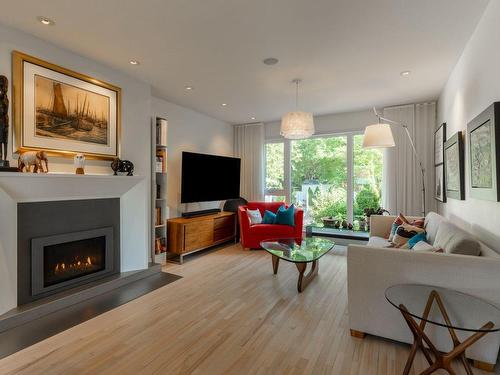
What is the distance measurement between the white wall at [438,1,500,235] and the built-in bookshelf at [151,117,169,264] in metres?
3.70

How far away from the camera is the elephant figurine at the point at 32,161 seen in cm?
245

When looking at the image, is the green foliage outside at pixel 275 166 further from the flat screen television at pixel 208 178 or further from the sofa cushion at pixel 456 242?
the sofa cushion at pixel 456 242

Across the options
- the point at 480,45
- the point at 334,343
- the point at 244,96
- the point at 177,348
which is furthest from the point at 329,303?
the point at 244,96

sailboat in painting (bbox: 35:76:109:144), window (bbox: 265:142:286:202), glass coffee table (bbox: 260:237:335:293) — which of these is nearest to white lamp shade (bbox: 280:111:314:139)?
glass coffee table (bbox: 260:237:335:293)

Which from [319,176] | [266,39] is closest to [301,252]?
[266,39]

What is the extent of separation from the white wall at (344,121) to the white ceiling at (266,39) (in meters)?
1.11

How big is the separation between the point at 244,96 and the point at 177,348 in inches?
140

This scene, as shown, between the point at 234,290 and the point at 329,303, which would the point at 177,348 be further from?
the point at 329,303

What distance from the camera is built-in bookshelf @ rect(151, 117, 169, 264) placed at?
3.88 m

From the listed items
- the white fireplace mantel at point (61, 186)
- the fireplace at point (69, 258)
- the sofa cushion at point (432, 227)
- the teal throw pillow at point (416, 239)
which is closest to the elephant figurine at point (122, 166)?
the white fireplace mantel at point (61, 186)

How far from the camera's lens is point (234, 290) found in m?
3.10

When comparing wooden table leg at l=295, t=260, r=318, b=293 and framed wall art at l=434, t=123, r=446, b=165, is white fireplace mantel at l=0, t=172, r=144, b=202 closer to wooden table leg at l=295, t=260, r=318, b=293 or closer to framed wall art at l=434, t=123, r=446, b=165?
wooden table leg at l=295, t=260, r=318, b=293

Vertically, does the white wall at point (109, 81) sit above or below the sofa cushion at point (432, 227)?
above

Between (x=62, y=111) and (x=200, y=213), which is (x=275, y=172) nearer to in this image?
(x=200, y=213)
